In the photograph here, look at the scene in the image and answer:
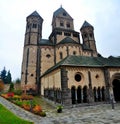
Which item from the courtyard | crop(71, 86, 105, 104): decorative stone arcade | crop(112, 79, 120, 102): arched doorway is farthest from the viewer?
crop(112, 79, 120, 102): arched doorway

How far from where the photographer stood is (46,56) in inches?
1651

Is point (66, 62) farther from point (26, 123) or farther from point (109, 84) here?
point (26, 123)

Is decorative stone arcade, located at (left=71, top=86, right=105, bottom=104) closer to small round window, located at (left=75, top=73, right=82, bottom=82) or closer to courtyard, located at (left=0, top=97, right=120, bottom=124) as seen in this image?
small round window, located at (left=75, top=73, right=82, bottom=82)

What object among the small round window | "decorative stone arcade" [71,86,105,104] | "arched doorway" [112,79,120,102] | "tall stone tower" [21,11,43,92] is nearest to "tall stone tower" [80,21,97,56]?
"tall stone tower" [21,11,43,92]

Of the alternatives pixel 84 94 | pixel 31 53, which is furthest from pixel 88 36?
pixel 84 94

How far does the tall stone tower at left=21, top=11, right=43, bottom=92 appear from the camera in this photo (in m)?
38.3

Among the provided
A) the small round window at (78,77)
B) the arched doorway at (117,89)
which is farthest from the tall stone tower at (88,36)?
the small round window at (78,77)

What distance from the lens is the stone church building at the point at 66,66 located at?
952 inches

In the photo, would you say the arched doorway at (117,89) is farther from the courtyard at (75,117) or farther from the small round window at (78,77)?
the courtyard at (75,117)

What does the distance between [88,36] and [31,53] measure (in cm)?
2300

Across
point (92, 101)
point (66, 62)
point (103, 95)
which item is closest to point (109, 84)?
point (103, 95)

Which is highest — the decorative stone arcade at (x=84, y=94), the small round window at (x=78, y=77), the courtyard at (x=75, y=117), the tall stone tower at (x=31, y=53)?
the tall stone tower at (x=31, y=53)

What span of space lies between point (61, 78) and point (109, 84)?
9343 millimetres

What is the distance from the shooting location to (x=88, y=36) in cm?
5072
